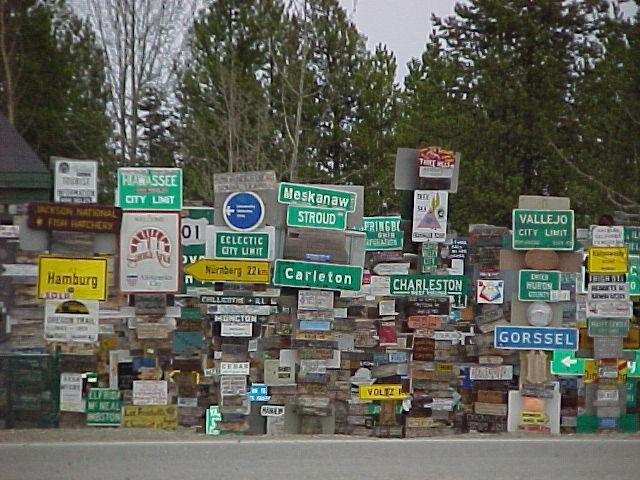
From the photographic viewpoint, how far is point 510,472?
28.0 feet

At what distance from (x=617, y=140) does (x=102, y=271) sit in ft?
66.3

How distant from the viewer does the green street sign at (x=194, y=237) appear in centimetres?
1131

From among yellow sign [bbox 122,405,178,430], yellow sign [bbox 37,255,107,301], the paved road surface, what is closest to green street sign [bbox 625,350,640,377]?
the paved road surface

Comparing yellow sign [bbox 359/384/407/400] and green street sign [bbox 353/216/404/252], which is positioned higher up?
green street sign [bbox 353/216/404/252]

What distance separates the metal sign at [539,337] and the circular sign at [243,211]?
2680 millimetres

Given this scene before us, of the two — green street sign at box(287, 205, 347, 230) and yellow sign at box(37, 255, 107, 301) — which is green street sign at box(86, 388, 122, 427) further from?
green street sign at box(287, 205, 347, 230)

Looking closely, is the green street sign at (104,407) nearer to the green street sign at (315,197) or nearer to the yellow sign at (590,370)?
the green street sign at (315,197)

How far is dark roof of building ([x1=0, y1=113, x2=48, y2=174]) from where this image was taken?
1650 cm

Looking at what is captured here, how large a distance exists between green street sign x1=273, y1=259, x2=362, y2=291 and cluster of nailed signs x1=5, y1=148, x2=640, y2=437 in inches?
0.6

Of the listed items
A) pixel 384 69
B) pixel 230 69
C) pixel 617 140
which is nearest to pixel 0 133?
pixel 230 69

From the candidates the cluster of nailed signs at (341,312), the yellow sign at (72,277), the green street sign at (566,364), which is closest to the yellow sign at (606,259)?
the cluster of nailed signs at (341,312)

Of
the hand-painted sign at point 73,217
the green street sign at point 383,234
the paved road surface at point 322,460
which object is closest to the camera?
the paved road surface at point 322,460

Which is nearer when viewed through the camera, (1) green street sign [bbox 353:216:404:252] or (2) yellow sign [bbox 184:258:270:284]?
(2) yellow sign [bbox 184:258:270:284]

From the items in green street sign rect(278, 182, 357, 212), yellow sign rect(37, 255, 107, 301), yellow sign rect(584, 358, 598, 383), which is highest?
green street sign rect(278, 182, 357, 212)
